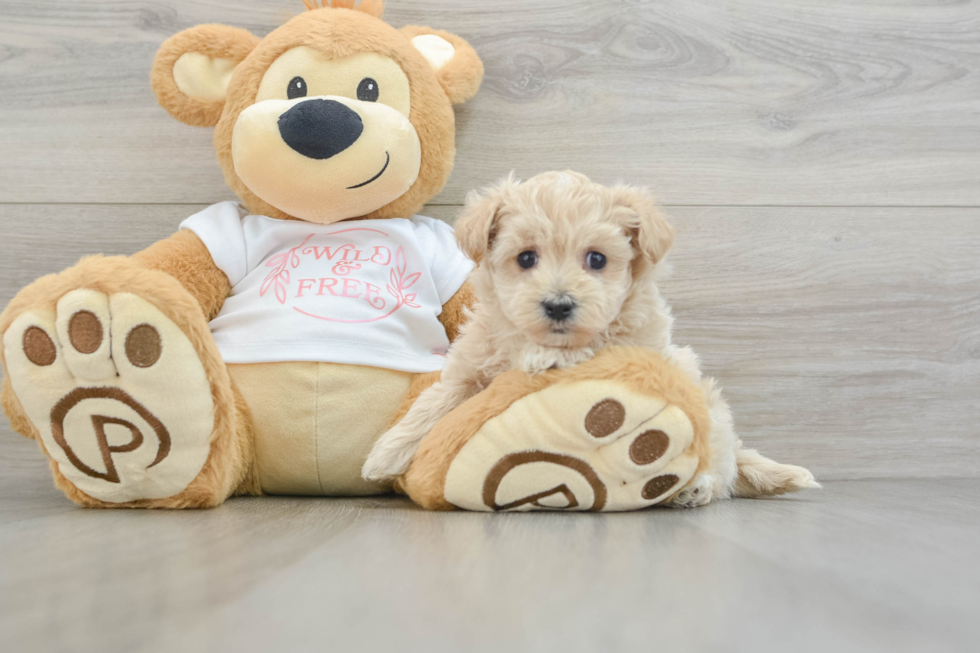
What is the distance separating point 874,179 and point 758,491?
26.3 inches

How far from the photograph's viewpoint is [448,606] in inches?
17.7

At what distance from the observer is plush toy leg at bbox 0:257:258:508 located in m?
0.77

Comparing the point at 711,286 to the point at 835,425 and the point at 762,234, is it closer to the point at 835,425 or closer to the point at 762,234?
the point at 762,234

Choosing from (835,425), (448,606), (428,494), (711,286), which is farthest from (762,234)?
(448,606)

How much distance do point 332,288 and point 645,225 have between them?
0.45 metres

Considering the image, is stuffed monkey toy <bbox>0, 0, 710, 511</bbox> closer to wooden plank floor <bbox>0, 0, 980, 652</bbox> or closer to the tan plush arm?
the tan plush arm

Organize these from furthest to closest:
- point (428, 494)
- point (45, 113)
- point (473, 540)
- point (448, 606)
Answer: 1. point (45, 113)
2. point (428, 494)
3. point (473, 540)
4. point (448, 606)

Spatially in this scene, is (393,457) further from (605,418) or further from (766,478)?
(766,478)

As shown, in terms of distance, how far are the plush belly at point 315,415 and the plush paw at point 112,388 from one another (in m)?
0.12

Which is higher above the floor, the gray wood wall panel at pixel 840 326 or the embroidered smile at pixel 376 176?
the embroidered smile at pixel 376 176

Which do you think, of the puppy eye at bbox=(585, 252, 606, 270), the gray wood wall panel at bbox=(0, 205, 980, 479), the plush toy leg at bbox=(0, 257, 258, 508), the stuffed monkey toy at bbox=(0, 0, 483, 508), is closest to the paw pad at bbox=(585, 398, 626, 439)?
the puppy eye at bbox=(585, 252, 606, 270)

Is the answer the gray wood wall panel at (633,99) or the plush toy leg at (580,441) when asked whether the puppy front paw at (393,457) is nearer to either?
A: the plush toy leg at (580,441)

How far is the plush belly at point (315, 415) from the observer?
0.93 m

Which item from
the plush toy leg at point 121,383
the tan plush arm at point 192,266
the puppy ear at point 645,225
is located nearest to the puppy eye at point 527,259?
the puppy ear at point 645,225
